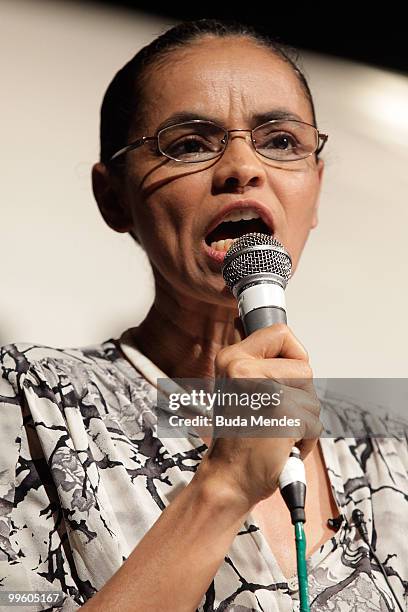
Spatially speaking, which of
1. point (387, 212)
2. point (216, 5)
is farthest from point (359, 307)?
point (216, 5)

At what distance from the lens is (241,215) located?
3.90ft

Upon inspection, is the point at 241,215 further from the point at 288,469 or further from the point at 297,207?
the point at 288,469

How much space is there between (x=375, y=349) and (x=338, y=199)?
32cm

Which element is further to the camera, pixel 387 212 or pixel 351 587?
pixel 387 212

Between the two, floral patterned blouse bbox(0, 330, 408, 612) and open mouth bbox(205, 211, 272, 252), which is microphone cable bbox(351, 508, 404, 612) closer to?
floral patterned blouse bbox(0, 330, 408, 612)

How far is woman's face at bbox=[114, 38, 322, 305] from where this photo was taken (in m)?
1.21

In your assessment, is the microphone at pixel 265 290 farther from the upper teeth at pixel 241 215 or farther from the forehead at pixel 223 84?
the forehead at pixel 223 84

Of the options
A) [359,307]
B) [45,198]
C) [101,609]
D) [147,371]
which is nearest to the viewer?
[101,609]

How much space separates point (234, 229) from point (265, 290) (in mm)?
316

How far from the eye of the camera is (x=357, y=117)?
200 cm

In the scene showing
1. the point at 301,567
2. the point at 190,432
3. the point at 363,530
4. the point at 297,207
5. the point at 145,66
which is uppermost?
the point at 145,66

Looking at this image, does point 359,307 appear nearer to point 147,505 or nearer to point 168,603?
point 147,505

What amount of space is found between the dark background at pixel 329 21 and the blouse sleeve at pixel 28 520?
981 millimetres

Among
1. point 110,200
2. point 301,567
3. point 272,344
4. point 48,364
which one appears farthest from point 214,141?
point 301,567
